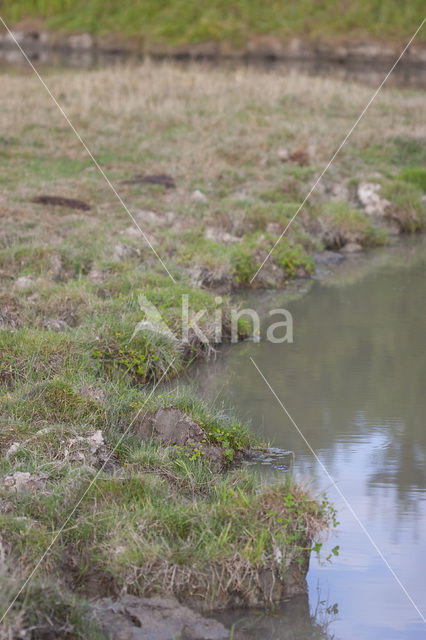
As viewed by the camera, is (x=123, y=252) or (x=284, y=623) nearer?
(x=284, y=623)

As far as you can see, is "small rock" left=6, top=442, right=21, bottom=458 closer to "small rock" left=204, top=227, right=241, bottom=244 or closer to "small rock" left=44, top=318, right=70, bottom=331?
"small rock" left=44, top=318, right=70, bottom=331

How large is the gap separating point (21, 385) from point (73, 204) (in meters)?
6.28

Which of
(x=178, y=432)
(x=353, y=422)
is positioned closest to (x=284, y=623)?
(x=178, y=432)

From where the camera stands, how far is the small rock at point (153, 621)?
4965 millimetres

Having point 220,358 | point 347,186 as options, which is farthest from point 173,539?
point 347,186

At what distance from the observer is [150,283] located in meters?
10.5

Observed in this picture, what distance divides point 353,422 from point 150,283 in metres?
3.12

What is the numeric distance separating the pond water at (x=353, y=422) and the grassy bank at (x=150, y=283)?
13.7 inches

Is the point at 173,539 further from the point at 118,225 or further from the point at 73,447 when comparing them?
the point at 118,225

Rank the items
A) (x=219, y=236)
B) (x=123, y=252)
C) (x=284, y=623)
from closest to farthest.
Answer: (x=284, y=623) < (x=123, y=252) < (x=219, y=236)

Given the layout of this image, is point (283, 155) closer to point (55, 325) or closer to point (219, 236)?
point (219, 236)

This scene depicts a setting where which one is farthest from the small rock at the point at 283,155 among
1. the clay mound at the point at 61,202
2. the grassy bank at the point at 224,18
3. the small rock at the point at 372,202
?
the grassy bank at the point at 224,18

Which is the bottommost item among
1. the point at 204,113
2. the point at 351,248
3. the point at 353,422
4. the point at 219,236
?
the point at 351,248

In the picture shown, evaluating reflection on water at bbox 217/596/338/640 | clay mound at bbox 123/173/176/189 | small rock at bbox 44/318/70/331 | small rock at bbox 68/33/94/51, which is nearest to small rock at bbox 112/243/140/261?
small rock at bbox 44/318/70/331
